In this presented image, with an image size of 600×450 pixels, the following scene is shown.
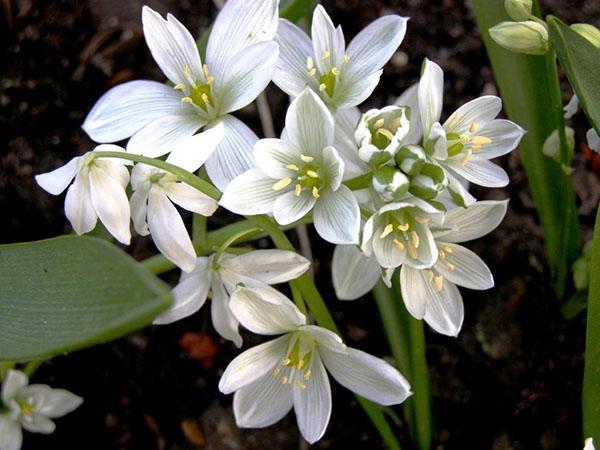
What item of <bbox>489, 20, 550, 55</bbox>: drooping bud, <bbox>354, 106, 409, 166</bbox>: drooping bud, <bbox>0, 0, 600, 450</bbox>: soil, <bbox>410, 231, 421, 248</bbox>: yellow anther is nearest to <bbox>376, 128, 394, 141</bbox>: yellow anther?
<bbox>354, 106, 409, 166</bbox>: drooping bud

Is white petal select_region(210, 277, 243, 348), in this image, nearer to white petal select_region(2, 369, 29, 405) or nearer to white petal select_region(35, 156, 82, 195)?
white petal select_region(35, 156, 82, 195)

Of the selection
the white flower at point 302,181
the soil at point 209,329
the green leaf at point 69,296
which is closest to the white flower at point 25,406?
the soil at point 209,329

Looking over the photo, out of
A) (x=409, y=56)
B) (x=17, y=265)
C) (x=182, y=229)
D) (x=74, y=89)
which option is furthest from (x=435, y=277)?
(x=74, y=89)

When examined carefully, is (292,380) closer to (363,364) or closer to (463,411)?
(363,364)

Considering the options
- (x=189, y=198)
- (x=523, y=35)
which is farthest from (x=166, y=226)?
(x=523, y=35)

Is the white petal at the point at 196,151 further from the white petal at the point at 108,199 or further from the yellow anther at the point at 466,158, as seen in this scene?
the yellow anther at the point at 466,158
